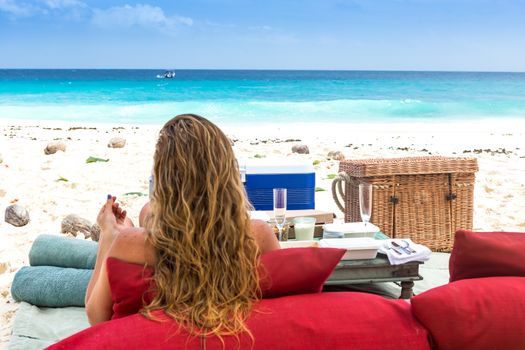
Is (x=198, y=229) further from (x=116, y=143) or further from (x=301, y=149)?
(x=116, y=143)

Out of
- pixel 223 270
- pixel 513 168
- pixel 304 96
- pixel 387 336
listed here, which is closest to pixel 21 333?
pixel 223 270

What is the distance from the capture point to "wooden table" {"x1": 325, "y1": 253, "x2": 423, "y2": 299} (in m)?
2.66

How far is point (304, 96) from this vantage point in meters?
26.6

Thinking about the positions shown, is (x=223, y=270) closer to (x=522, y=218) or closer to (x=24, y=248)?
(x=24, y=248)

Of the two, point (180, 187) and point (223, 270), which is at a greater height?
point (180, 187)

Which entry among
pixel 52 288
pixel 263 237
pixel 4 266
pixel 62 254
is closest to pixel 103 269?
pixel 263 237

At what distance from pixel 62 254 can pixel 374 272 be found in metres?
1.68

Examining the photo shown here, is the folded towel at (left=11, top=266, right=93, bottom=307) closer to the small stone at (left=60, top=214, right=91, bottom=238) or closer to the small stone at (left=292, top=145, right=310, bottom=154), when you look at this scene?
the small stone at (left=60, top=214, right=91, bottom=238)

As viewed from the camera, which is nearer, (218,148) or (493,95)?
(218,148)

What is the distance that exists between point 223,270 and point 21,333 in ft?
4.74

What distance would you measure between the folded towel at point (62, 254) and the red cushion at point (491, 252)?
7.04 feet

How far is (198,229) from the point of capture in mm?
1730

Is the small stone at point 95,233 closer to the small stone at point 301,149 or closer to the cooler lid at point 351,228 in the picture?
the cooler lid at point 351,228

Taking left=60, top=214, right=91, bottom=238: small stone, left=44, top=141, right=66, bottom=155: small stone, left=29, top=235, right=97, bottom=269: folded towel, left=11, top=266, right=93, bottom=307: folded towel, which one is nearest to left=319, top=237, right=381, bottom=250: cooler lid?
left=11, top=266, right=93, bottom=307: folded towel
